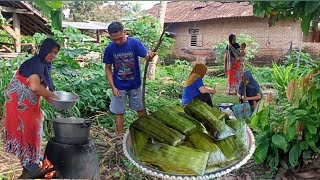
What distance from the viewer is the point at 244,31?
18359 millimetres

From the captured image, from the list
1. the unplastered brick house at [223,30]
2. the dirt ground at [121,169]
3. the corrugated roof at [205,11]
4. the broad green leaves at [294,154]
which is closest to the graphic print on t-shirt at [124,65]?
the dirt ground at [121,169]

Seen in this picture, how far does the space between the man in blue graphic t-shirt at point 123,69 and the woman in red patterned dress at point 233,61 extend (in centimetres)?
422

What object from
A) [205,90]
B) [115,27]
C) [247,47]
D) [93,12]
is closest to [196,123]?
[115,27]

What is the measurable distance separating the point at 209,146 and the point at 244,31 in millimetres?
16614

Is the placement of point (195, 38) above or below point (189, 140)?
above

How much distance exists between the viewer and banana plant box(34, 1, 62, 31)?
1991 millimetres

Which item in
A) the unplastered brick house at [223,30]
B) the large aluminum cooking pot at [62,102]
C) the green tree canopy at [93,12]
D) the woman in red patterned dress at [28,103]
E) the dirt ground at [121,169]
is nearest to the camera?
the woman in red patterned dress at [28,103]

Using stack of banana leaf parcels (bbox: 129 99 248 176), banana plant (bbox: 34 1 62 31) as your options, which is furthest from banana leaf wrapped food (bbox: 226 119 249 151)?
banana plant (bbox: 34 1 62 31)

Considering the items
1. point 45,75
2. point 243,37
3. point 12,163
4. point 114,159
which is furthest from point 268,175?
point 243,37

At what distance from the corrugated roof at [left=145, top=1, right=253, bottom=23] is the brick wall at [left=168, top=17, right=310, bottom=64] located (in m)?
0.49

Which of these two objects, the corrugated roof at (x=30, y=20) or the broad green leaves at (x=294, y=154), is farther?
the corrugated roof at (x=30, y=20)

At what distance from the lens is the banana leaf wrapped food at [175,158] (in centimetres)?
232

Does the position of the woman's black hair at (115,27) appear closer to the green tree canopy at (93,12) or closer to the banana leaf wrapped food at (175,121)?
the banana leaf wrapped food at (175,121)

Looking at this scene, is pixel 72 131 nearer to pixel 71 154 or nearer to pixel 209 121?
pixel 71 154
